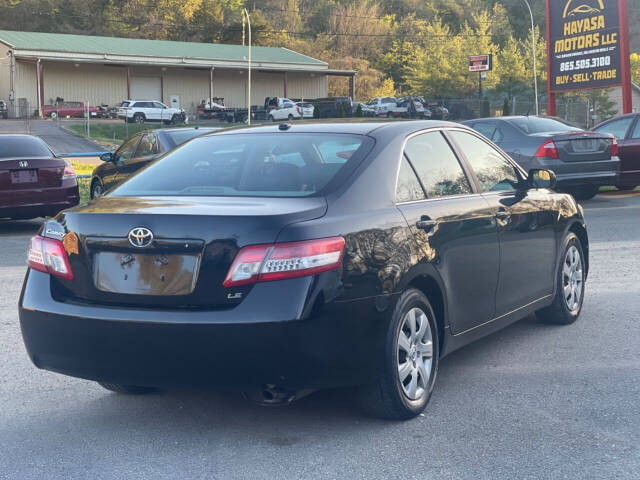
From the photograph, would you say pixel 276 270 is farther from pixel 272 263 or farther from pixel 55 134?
pixel 55 134

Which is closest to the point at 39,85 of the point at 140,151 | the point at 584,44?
the point at 584,44

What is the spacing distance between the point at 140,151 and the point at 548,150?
675 cm

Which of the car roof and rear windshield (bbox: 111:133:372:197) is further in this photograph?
the car roof

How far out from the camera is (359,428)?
4523 mm

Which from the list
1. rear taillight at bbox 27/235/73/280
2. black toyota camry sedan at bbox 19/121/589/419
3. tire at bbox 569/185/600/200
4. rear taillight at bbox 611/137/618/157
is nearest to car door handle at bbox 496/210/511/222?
black toyota camry sedan at bbox 19/121/589/419

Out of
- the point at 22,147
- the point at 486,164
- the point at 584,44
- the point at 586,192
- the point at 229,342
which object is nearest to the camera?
the point at 229,342

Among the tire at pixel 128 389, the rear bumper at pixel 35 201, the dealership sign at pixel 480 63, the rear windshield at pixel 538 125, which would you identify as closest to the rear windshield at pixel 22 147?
the rear bumper at pixel 35 201

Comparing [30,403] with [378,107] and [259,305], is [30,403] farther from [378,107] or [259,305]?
[378,107]

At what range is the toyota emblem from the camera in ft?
13.6

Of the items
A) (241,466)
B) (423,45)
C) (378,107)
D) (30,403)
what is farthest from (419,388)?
(423,45)

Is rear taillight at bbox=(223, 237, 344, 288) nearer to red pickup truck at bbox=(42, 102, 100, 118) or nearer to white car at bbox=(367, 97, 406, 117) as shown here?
red pickup truck at bbox=(42, 102, 100, 118)

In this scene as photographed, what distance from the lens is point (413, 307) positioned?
464cm

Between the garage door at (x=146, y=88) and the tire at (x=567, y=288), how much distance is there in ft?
193

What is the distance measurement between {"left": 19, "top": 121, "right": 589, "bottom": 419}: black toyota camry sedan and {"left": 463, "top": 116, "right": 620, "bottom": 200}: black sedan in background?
996cm
